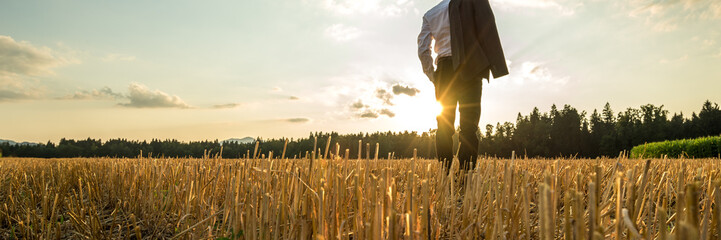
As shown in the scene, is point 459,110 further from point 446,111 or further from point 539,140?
point 539,140

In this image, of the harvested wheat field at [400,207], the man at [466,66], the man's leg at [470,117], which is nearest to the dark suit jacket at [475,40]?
the man at [466,66]

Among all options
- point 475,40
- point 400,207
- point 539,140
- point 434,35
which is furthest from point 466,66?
point 539,140

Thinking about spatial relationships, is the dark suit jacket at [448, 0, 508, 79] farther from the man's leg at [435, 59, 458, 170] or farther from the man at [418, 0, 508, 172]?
the man's leg at [435, 59, 458, 170]

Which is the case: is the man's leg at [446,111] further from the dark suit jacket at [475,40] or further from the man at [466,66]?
the dark suit jacket at [475,40]

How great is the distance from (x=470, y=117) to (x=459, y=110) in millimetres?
137

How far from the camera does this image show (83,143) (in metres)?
49.4

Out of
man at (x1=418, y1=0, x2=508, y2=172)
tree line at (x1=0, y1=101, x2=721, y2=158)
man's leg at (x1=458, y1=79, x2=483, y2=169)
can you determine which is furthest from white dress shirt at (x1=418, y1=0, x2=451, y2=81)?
tree line at (x1=0, y1=101, x2=721, y2=158)

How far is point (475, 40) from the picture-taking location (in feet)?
12.6

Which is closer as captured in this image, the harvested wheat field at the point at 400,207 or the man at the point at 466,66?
the harvested wheat field at the point at 400,207

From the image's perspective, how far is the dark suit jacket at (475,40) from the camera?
377 centimetres

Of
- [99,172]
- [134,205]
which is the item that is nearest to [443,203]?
[134,205]

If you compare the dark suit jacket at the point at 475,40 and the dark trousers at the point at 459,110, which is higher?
the dark suit jacket at the point at 475,40

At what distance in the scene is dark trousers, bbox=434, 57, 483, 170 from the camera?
3.83 metres

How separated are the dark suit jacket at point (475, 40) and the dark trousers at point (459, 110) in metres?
0.13
